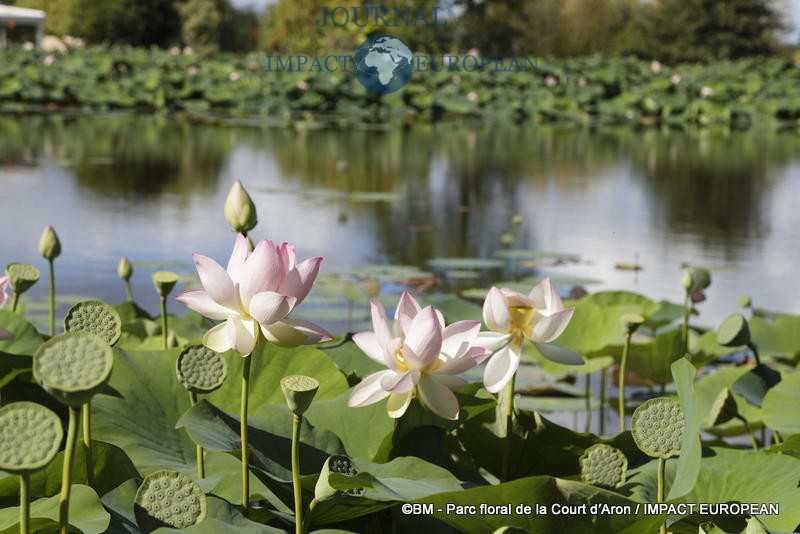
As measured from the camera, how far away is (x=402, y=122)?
32.6 ft

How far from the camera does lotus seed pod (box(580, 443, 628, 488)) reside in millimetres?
754

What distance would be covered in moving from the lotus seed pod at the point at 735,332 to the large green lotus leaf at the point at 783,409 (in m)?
0.06

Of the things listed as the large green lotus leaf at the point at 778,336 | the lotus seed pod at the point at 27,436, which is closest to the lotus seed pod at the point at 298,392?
the lotus seed pod at the point at 27,436

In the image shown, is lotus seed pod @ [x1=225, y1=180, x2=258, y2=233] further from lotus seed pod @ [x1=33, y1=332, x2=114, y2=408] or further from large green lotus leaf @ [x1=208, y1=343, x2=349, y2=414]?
lotus seed pod @ [x1=33, y1=332, x2=114, y2=408]

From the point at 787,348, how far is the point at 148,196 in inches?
125

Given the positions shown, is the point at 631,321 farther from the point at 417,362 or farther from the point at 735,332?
the point at 417,362

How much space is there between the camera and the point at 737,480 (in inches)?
31.2

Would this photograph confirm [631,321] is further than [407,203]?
No

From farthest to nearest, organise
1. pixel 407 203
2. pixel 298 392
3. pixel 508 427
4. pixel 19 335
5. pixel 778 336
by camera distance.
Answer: pixel 407 203, pixel 778 336, pixel 19 335, pixel 508 427, pixel 298 392

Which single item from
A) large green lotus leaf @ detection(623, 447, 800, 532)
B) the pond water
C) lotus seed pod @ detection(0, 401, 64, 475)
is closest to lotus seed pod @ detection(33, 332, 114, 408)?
lotus seed pod @ detection(0, 401, 64, 475)

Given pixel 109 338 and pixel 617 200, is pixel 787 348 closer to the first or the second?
pixel 109 338

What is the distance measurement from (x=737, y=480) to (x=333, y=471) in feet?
1.27

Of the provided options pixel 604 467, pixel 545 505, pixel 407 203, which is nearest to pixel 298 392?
pixel 545 505

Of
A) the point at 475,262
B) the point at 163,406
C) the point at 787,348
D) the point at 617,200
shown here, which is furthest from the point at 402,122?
the point at 163,406
